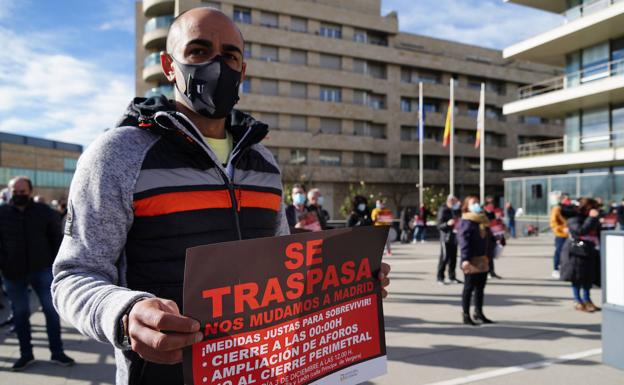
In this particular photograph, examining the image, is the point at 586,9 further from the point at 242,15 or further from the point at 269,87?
the point at 242,15

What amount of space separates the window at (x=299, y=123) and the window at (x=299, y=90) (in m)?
1.92

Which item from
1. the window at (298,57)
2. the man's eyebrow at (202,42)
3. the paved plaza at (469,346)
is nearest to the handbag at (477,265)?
the paved plaza at (469,346)

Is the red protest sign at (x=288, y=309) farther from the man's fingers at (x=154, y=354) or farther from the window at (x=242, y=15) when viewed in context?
the window at (x=242, y=15)

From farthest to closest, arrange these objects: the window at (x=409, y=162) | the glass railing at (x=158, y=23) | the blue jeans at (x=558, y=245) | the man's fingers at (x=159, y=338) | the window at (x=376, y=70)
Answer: the window at (x=409, y=162)
the window at (x=376, y=70)
the glass railing at (x=158, y=23)
the blue jeans at (x=558, y=245)
the man's fingers at (x=159, y=338)

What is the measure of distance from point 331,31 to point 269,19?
21.5ft

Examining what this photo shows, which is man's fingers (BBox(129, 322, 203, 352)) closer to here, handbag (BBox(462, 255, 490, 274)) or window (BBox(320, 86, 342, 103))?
handbag (BBox(462, 255, 490, 274))

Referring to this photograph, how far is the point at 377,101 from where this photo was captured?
46625mm

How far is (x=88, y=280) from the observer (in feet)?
4.13

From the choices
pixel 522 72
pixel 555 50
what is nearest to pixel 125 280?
Answer: pixel 555 50

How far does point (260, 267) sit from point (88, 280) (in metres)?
0.48

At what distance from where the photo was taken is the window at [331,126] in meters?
44.1

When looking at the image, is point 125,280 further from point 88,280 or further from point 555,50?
point 555,50

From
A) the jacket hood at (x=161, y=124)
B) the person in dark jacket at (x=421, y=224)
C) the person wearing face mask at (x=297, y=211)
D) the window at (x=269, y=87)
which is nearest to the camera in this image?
the jacket hood at (x=161, y=124)

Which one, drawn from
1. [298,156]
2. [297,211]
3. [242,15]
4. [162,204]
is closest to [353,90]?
[298,156]
